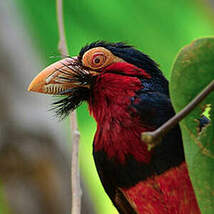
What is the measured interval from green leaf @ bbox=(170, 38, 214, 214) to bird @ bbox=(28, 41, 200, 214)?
543 millimetres

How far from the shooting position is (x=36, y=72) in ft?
10.0

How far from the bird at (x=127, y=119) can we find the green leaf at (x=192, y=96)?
54 cm

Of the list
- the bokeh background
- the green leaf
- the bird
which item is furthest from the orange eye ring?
the green leaf

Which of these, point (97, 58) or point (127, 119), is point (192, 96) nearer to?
point (127, 119)

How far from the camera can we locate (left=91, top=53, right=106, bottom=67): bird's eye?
75.6 inches

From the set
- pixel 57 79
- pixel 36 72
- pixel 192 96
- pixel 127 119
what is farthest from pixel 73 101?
pixel 36 72

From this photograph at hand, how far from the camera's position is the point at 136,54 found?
199cm

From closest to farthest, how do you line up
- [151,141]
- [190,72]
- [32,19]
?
[151,141] → [190,72] → [32,19]

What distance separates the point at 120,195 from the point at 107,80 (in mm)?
400

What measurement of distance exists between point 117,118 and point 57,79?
24cm

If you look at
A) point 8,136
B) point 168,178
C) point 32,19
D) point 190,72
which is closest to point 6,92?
point 8,136

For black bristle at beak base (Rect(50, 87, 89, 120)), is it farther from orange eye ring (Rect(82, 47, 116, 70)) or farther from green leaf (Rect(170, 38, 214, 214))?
green leaf (Rect(170, 38, 214, 214))

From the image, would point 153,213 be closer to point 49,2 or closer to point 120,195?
point 120,195

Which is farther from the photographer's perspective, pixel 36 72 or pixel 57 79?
pixel 36 72
